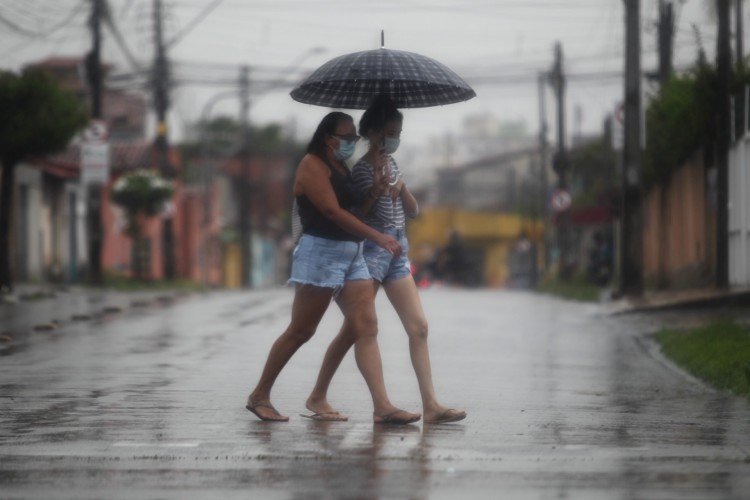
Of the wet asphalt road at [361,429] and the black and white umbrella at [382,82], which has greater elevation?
the black and white umbrella at [382,82]

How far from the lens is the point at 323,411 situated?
971 cm

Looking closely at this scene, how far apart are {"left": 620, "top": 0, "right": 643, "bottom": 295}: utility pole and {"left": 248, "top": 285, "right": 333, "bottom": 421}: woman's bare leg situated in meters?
18.4

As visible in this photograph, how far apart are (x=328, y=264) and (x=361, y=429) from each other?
96 cm

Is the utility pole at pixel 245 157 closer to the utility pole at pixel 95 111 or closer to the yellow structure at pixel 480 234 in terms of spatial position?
the utility pole at pixel 95 111

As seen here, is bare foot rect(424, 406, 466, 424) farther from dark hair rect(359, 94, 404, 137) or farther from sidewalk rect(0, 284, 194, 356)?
sidewalk rect(0, 284, 194, 356)

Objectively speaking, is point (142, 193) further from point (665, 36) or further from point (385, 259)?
point (385, 259)

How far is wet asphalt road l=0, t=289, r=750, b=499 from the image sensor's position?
7043 millimetres

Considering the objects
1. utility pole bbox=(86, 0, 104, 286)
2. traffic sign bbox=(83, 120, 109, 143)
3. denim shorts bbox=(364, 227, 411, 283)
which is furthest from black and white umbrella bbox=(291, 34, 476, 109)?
utility pole bbox=(86, 0, 104, 286)

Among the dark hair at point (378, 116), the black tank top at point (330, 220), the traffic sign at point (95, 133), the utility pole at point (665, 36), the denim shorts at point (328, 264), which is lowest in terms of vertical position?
A: the denim shorts at point (328, 264)

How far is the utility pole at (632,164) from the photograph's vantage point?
2739 centimetres

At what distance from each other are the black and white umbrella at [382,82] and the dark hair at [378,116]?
0.73ft

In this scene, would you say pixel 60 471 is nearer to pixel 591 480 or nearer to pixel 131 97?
pixel 591 480

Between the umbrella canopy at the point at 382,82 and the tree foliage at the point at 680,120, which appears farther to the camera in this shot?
the tree foliage at the point at 680,120

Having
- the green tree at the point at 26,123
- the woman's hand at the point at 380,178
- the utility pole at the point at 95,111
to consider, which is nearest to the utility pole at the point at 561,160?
the utility pole at the point at 95,111
